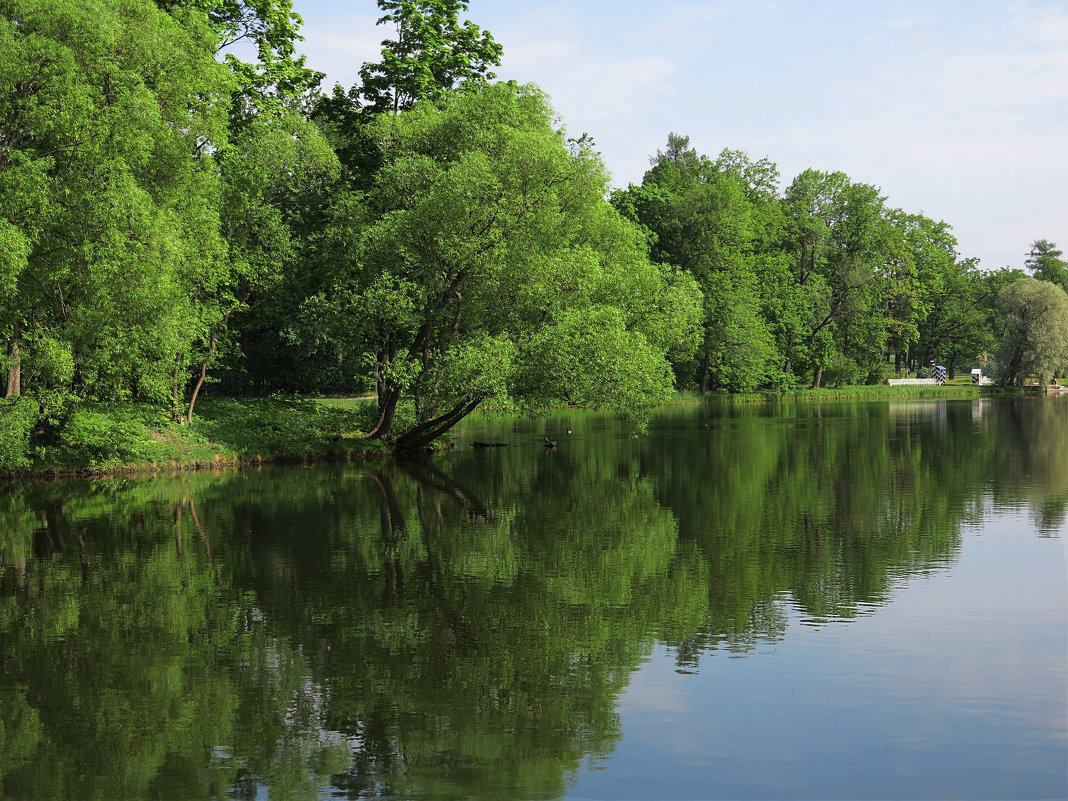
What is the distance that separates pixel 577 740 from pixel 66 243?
2714 cm

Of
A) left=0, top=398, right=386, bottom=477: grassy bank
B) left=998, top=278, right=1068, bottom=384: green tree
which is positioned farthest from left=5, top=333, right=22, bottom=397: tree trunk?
left=998, top=278, right=1068, bottom=384: green tree

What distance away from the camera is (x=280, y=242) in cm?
4344

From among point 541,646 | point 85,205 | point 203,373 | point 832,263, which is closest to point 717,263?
point 832,263

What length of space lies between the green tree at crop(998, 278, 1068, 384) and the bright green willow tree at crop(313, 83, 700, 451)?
83709 millimetres

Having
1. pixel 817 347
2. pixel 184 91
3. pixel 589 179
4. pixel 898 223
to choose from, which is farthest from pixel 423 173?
pixel 898 223

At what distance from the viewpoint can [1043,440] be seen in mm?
45469

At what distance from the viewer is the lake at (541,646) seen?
30.4ft

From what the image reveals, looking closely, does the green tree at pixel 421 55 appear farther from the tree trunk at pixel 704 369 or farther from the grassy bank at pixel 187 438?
the tree trunk at pixel 704 369

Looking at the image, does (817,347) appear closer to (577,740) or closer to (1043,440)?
(1043,440)

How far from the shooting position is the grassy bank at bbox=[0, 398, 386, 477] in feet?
112

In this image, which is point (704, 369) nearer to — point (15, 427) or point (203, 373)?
point (203, 373)

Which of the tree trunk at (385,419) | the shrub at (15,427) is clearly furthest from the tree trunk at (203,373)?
the shrub at (15,427)

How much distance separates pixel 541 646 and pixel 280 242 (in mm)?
33629

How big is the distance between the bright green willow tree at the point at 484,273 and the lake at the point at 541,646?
9.64 meters
